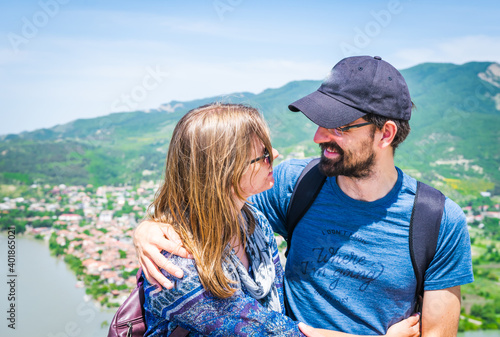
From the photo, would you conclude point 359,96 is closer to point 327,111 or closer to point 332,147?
point 327,111

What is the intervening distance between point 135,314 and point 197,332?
355 mm

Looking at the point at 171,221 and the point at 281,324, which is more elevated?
the point at 171,221

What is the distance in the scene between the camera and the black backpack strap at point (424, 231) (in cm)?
165

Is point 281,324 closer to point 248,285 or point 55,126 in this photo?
point 248,285

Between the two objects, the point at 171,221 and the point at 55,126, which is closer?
the point at 171,221

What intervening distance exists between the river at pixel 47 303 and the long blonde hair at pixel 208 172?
16211 mm

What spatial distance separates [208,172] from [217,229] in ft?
0.76

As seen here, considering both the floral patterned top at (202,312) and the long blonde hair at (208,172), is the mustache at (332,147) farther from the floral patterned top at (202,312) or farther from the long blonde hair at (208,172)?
the floral patterned top at (202,312)

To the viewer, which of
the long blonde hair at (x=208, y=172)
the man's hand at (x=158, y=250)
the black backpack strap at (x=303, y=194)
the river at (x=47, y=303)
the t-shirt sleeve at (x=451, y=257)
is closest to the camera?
the man's hand at (x=158, y=250)

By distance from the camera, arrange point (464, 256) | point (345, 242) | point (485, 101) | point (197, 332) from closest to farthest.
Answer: point (197, 332), point (464, 256), point (345, 242), point (485, 101)

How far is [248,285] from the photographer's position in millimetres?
1568

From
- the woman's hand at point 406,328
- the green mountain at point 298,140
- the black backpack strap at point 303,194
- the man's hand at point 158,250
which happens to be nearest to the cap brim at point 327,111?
the black backpack strap at point 303,194

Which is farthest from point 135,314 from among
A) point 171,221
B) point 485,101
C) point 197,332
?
point 485,101

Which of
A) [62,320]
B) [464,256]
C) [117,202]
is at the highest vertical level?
[464,256]
